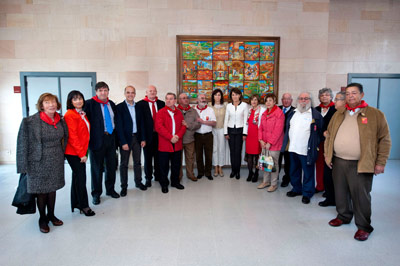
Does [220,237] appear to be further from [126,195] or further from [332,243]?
[126,195]

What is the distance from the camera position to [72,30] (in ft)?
18.5

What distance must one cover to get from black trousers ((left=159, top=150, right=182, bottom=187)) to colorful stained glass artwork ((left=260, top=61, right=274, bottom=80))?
2.59 meters

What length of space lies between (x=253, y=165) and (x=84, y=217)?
10.0 ft

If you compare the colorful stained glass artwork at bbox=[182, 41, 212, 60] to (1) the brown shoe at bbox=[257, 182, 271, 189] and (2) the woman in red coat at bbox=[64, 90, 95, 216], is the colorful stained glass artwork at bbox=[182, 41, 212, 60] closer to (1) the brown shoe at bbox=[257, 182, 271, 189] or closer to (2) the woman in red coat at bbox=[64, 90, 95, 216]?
(2) the woman in red coat at bbox=[64, 90, 95, 216]

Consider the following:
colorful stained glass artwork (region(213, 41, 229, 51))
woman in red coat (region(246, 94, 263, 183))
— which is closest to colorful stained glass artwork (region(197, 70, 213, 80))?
colorful stained glass artwork (region(213, 41, 229, 51))

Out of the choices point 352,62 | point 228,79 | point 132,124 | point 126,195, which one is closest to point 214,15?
point 228,79

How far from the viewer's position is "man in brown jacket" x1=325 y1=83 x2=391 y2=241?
2605mm

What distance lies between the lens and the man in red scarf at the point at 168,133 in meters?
4.06

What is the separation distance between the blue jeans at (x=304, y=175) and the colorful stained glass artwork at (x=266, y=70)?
2.27m

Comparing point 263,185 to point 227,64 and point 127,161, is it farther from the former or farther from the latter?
point 227,64

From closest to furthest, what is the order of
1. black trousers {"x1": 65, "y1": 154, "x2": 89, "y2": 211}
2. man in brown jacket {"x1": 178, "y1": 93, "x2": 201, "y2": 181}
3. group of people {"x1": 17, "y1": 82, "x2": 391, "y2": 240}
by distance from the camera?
group of people {"x1": 17, "y1": 82, "x2": 391, "y2": 240} → black trousers {"x1": 65, "y1": 154, "x2": 89, "y2": 211} → man in brown jacket {"x1": 178, "y1": 93, "x2": 201, "y2": 181}

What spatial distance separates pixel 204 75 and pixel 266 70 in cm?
135

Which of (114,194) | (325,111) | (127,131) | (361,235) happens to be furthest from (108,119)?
(361,235)

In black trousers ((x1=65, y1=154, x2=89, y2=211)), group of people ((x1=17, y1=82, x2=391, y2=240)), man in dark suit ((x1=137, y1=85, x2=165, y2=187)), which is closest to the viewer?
group of people ((x1=17, y1=82, x2=391, y2=240))
